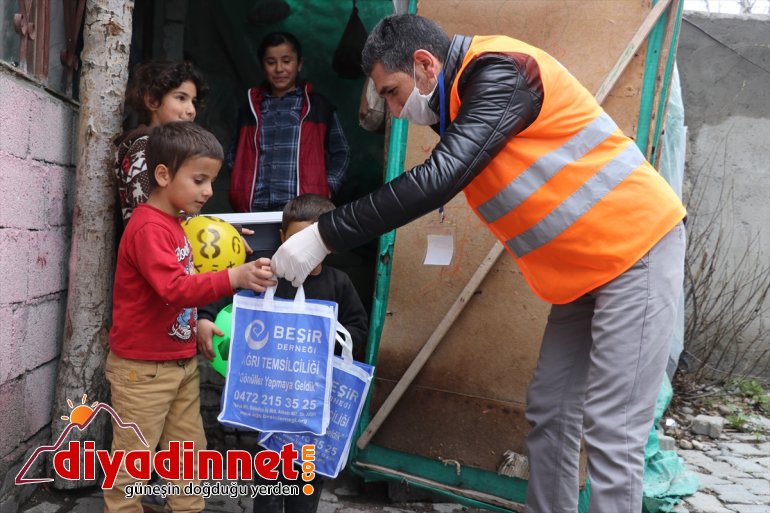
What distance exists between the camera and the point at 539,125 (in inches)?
86.5

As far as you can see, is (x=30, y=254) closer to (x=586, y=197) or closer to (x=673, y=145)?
(x=586, y=197)

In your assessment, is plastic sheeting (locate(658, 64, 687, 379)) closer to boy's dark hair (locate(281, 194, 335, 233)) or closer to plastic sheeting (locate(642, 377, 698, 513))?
plastic sheeting (locate(642, 377, 698, 513))

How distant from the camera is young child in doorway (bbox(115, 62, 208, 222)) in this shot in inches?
116

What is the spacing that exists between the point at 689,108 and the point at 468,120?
5008 millimetres

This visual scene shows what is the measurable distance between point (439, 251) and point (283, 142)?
1.61 metres

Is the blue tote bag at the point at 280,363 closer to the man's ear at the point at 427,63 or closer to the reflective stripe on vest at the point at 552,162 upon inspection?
the reflective stripe on vest at the point at 552,162

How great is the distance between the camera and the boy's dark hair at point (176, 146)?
8.27ft

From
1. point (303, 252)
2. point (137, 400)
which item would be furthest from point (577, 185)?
point (137, 400)

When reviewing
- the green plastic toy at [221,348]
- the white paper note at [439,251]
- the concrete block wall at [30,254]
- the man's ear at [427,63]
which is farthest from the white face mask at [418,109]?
the concrete block wall at [30,254]

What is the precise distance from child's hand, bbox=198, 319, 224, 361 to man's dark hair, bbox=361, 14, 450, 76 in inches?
47.8

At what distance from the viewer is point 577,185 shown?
2.21 m

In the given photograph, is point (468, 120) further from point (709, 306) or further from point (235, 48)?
point (709, 306)

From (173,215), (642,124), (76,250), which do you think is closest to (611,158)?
(642,124)

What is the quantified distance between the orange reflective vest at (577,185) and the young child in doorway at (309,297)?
85 cm
